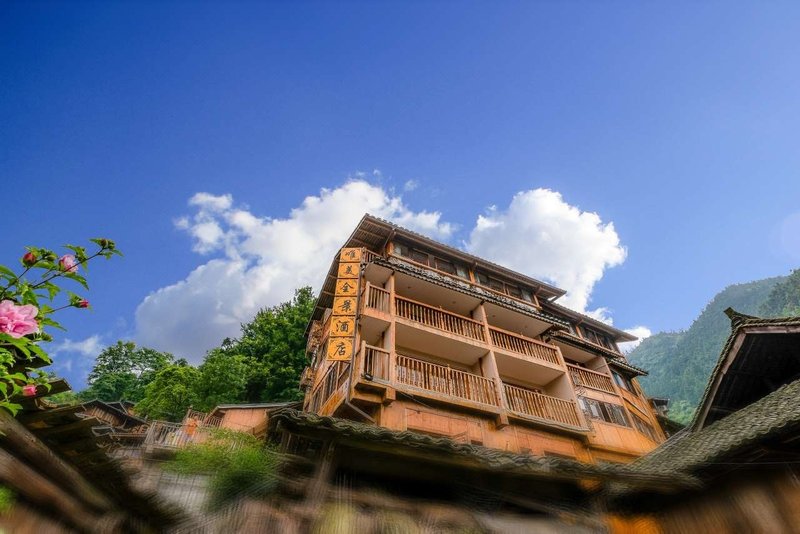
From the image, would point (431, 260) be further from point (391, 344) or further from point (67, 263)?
point (67, 263)

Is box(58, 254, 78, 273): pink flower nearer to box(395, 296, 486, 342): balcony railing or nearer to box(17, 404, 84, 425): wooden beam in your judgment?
box(17, 404, 84, 425): wooden beam

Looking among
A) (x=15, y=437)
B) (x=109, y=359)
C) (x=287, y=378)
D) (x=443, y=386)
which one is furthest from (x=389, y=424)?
(x=109, y=359)

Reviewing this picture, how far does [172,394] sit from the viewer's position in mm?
22797

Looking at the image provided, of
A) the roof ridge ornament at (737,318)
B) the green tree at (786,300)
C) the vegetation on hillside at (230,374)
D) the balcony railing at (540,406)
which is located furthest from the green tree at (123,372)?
the green tree at (786,300)

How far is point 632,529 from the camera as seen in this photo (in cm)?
647

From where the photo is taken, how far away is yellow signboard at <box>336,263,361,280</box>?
14.2m

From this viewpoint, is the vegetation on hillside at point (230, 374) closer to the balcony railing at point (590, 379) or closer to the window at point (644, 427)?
the balcony railing at point (590, 379)

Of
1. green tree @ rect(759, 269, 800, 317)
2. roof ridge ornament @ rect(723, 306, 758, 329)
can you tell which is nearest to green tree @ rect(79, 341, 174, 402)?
roof ridge ornament @ rect(723, 306, 758, 329)

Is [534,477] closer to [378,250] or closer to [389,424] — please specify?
[389,424]

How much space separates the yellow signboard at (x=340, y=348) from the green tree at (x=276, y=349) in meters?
14.6

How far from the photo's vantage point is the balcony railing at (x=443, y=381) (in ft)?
40.6

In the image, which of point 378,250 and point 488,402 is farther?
point 378,250

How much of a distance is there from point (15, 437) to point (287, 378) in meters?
25.3

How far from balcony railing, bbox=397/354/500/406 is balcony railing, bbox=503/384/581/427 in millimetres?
972
